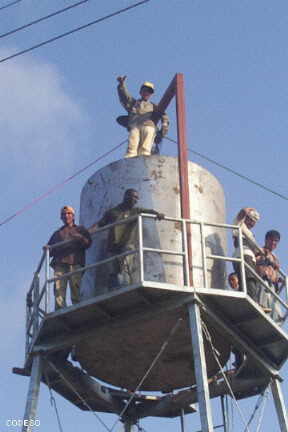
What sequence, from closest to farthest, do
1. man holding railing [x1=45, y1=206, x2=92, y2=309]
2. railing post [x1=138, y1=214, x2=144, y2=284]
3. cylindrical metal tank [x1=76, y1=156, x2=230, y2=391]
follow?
railing post [x1=138, y1=214, x2=144, y2=284] < cylindrical metal tank [x1=76, y1=156, x2=230, y2=391] < man holding railing [x1=45, y1=206, x2=92, y2=309]

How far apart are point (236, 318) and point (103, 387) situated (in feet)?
11.6

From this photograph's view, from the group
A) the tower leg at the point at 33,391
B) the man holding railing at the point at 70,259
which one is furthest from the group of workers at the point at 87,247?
the tower leg at the point at 33,391

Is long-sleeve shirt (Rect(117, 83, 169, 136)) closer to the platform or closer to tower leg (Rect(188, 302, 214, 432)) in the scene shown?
the platform

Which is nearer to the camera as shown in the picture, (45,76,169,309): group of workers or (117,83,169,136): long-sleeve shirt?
(45,76,169,309): group of workers

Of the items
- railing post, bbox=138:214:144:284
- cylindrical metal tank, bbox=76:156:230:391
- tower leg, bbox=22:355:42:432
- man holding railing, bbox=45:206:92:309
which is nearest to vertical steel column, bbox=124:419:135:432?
cylindrical metal tank, bbox=76:156:230:391

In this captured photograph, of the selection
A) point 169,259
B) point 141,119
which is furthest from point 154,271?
point 141,119

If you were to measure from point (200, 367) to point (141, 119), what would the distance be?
6.24 metres

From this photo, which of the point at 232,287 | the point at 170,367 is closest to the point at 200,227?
the point at 232,287

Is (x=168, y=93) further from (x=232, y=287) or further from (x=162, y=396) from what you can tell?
(x=162, y=396)

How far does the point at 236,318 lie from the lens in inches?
891

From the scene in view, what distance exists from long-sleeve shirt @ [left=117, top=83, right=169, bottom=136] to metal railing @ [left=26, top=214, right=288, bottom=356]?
3.24 m

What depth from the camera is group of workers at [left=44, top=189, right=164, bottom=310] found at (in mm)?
22156

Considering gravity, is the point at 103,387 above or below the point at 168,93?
below

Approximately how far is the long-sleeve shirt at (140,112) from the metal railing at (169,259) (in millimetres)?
3243
